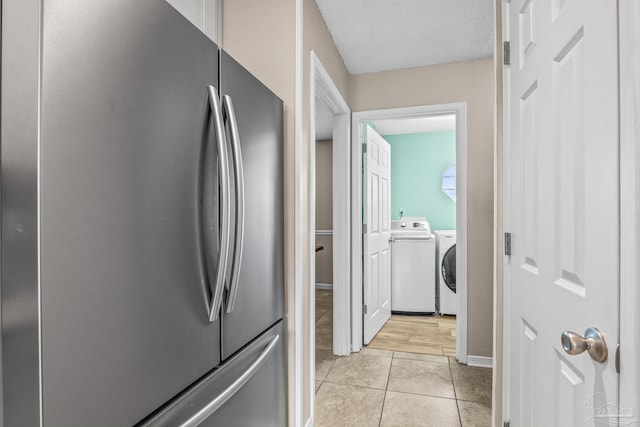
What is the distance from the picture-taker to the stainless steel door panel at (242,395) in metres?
0.85

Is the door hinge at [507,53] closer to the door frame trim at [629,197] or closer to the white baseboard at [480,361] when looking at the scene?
the door frame trim at [629,197]

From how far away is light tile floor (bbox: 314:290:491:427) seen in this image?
6.23 ft

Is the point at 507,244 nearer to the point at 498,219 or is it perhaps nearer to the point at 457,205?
the point at 498,219

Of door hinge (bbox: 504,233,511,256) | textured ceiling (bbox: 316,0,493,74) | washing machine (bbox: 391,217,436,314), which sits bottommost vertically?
washing machine (bbox: 391,217,436,314)

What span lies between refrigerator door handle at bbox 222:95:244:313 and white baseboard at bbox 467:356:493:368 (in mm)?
2288

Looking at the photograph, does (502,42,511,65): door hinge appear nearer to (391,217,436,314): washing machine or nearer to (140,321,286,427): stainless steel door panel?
(140,321,286,427): stainless steel door panel

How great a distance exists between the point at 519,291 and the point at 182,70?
1326 millimetres

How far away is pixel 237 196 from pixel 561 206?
3.06ft

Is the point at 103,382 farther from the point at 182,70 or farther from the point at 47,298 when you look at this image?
the point at 182,70

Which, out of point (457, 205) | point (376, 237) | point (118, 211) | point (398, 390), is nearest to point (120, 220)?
point (118, 211)

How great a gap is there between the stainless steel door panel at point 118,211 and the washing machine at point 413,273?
10.5ft

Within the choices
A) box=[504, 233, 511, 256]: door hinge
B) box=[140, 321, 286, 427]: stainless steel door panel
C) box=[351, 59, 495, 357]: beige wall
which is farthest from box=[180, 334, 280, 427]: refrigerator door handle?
box=[351, 59, 495, 357]: beige wall

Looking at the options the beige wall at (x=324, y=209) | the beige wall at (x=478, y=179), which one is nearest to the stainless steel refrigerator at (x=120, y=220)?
the beige wall at (x=478, y=179)

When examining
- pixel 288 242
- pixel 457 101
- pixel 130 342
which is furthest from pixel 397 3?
pixel 130 342
